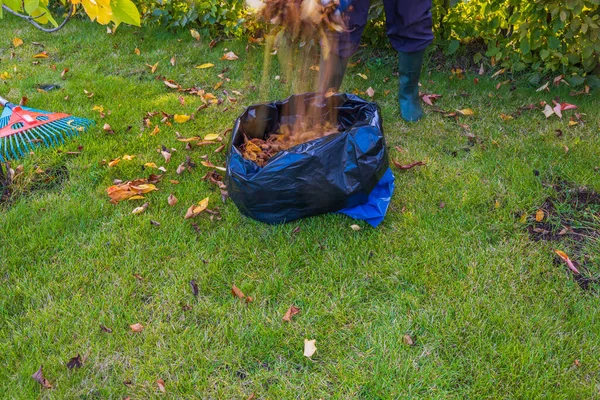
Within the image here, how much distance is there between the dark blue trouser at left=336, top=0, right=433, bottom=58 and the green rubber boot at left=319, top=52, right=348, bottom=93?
0.06m

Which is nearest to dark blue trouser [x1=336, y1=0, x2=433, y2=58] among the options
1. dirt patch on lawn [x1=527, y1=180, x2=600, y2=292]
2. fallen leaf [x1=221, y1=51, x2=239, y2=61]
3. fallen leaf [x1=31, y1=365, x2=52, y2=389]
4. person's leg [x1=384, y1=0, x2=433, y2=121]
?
person's leg [x1=384, y1=0, x2=433, y2=121]

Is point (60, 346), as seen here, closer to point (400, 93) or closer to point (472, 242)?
point (472, 242)

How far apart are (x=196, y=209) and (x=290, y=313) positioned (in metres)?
0.78

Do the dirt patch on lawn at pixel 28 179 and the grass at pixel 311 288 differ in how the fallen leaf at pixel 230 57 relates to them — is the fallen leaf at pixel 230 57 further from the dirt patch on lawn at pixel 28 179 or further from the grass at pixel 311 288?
the dirt patch on lawn at pixel 28 179

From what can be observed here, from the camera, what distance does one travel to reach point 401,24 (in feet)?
→ 9.41

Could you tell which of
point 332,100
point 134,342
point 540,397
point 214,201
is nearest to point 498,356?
point 540,397

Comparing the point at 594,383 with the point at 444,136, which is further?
the point at 444,136

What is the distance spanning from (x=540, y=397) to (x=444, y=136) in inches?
69.1

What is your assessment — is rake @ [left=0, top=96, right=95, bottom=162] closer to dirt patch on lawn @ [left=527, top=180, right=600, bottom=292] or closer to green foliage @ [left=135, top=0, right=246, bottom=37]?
green foliage @ [left=135, top=0, right=246, bottom=37]

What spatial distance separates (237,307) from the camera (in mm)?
1812

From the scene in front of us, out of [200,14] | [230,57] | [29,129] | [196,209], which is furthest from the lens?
[200,14]

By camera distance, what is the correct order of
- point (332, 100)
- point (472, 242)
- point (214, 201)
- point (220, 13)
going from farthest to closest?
point (220, 13), point (332, 100), point (214, 201), point (472, 242)

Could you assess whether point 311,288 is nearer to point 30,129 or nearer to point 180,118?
point 180,118

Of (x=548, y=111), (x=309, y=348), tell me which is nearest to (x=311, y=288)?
(x=309, y=348)
